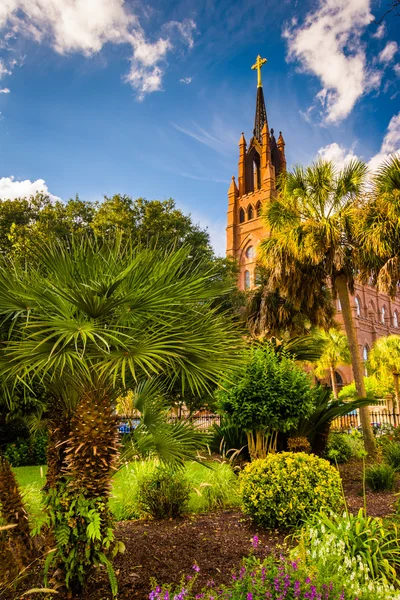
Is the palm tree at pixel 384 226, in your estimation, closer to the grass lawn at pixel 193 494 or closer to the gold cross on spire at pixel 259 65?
the grass lawn at pixel 193 494

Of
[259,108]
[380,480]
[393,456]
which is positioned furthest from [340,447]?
[259,108]

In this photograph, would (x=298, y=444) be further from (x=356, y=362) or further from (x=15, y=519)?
(x=15, y=519)

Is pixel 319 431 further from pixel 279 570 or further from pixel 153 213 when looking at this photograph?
pixel 153 213

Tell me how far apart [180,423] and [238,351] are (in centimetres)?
146

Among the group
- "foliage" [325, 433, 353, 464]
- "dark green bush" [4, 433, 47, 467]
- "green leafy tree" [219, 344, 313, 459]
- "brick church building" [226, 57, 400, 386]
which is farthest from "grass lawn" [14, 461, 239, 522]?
"brick church building" [226, 57, 400, 386]

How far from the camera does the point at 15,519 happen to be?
3.69m

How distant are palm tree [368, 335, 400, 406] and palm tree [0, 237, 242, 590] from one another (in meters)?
34.0

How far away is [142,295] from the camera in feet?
10.8

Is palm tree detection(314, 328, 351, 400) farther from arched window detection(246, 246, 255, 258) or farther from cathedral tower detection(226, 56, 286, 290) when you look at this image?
arched window detection(246, 246, 255, 258)

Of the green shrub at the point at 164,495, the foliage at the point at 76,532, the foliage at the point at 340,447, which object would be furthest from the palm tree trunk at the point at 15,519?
the foliage at the point at 340,447

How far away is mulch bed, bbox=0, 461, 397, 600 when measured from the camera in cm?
357

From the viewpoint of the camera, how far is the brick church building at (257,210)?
59219 millimetres

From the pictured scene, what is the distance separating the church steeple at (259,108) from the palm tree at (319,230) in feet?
178

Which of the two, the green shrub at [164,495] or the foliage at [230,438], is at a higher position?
the foliage at [230,438]
